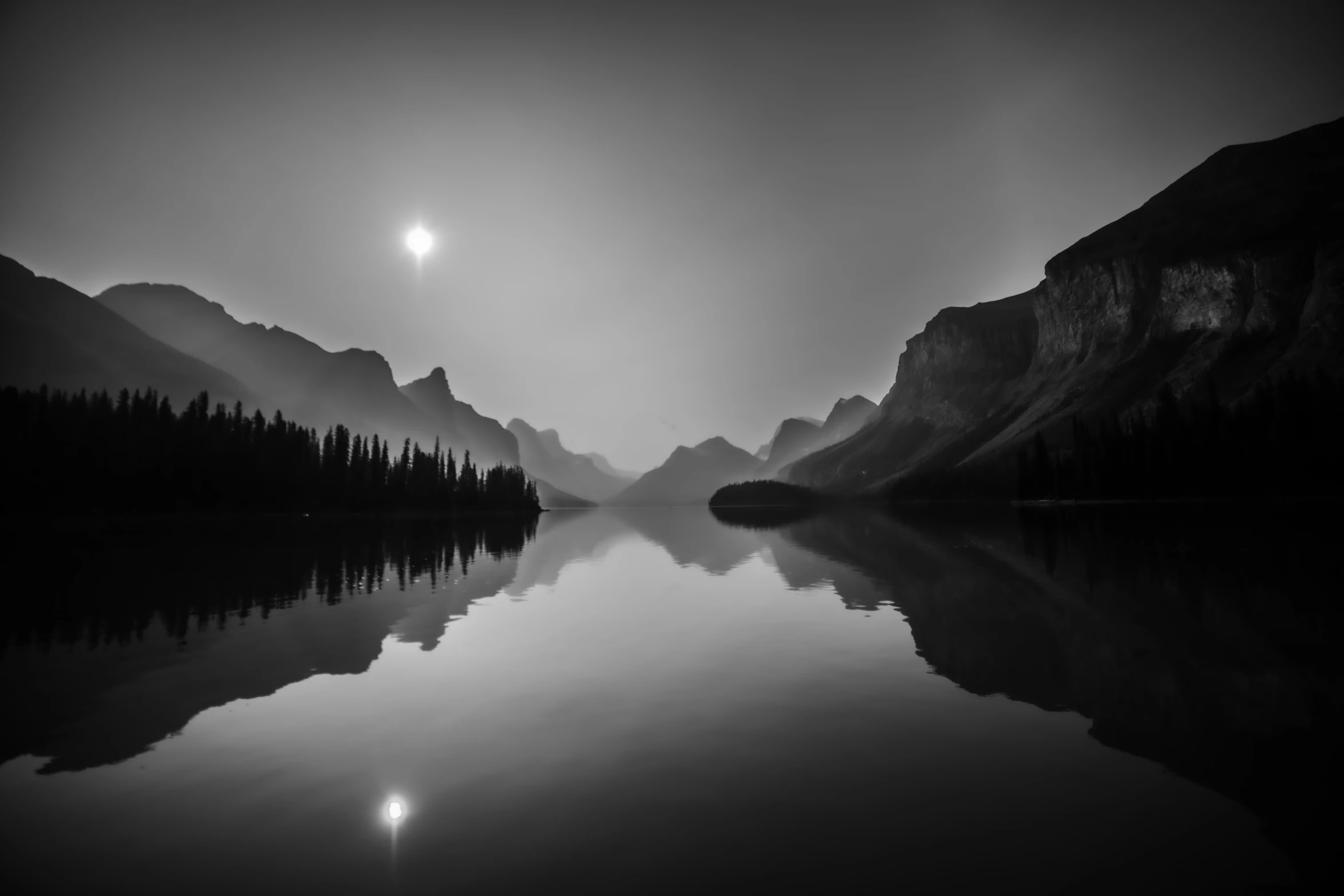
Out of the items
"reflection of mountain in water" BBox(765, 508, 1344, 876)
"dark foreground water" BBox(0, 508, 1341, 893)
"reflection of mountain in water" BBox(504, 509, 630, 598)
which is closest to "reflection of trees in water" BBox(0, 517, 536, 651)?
"dark foreground water" BBox(0, 508, 1341, 893)

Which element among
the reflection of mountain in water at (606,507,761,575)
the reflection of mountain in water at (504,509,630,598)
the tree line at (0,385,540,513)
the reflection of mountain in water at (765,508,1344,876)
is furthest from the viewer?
the tree line at (0,385,540,513)

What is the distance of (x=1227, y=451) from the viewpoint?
15125 cm

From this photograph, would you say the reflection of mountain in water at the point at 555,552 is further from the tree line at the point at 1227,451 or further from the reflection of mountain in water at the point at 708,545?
the tree line at the point at 1227,451

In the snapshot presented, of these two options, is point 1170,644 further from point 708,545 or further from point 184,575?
point 708,545

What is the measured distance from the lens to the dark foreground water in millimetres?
8156

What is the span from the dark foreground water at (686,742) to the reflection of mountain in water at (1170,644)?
117 millimetres

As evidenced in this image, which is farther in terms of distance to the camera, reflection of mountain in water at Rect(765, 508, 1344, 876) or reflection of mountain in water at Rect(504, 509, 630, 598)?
reflection of mountain in water at Rect(504, 509, 630, 598)

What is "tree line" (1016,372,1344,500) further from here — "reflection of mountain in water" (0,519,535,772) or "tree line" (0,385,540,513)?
"tree line" (0,385,540,513)

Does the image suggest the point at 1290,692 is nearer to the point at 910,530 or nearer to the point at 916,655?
the point at 916,655

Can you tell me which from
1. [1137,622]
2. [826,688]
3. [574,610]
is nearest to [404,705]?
[826,688]

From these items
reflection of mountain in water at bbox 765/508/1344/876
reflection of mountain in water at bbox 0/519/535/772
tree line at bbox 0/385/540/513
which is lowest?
reflection of mountain in water at bbox 765/508/1344/876

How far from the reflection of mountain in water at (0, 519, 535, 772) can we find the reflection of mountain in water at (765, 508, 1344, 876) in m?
20.8

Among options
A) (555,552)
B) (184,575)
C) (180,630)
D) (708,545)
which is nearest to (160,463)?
(555,552)

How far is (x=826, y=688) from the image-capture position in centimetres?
1641
